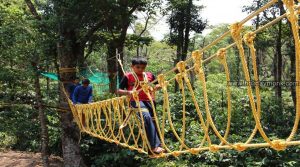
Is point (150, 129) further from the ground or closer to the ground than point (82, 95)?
closer to the ground

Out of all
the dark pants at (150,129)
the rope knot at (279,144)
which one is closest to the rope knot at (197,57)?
the rope knot at (279,144)

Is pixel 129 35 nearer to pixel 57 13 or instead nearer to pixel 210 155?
pixel 57 13

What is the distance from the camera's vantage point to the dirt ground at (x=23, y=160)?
6.62 meters

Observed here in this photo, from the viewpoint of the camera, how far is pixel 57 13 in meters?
5.42

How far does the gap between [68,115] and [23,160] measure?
2.00 m

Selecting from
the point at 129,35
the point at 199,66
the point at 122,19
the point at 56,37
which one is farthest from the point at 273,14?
the point at 199,66

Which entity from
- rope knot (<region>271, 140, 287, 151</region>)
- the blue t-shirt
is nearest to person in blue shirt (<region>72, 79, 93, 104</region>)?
the blue t-shirt

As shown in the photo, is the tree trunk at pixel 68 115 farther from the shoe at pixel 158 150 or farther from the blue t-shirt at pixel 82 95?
the shoe at pixel 158 150

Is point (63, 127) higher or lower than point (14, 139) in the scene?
higher

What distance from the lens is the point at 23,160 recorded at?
681cm

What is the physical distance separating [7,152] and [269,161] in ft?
18.0

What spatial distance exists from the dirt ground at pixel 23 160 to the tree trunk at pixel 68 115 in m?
1.10

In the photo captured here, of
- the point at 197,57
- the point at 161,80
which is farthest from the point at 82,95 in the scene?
the point at 197,57

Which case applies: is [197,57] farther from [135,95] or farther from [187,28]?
[187,28]
